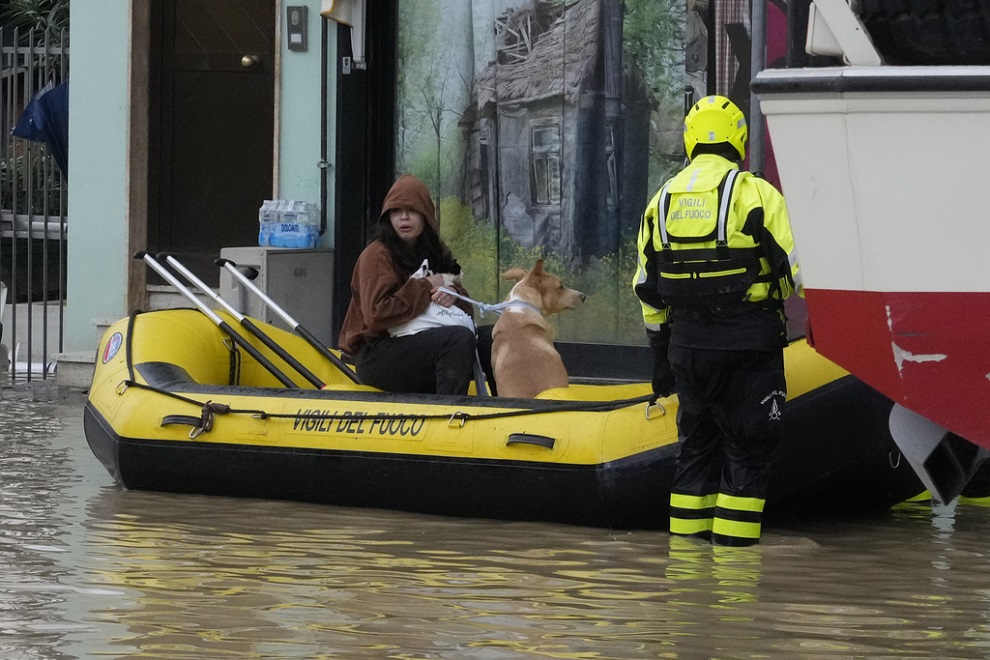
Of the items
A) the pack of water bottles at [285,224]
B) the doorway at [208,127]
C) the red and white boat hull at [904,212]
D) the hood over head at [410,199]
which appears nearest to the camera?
the red and white boat hull at [904,212]

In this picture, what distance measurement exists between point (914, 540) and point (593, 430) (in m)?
1.24

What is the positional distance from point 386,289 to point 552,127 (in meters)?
3.14

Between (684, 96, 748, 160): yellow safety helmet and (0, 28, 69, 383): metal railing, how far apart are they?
606cm

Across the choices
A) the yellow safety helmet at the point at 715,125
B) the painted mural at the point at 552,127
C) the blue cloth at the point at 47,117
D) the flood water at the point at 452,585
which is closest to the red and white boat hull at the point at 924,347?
the flood water at the point at 452,585

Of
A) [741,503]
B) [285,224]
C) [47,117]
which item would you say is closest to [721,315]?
[741,503]

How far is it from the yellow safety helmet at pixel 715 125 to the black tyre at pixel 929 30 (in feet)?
5.87

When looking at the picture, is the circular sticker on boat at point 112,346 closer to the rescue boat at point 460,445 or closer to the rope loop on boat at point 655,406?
the rescue boat at point 460,445

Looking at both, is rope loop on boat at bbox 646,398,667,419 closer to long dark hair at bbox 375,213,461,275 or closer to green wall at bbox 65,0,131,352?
long dark hair at bbox 375,213,461,275

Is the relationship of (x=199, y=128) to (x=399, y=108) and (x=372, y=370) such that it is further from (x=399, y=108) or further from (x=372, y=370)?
(x=372, y=370)

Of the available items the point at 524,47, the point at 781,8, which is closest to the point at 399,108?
the point at 524,47

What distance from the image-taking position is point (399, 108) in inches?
419

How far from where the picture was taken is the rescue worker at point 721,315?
5.81 meters

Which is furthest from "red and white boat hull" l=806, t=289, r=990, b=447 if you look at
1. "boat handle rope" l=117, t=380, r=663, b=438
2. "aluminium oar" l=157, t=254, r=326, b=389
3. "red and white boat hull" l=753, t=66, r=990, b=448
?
"aluminium oar" l=157, t=254, r=326, b=389

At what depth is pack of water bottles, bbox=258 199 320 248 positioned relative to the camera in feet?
33.8
